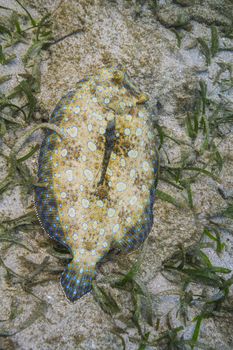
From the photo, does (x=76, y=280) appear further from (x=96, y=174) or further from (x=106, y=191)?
(x=96, y=174)

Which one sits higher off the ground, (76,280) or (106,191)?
(106,191)

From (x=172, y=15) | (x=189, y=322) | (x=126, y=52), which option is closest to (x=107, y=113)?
(x=126, y=52)

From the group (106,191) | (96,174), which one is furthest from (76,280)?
(96,174)

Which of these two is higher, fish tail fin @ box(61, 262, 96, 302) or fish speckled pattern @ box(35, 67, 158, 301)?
fish speckled pattern @ box(35, 67, 158, 301)

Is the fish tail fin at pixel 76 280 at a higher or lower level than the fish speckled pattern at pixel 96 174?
lower

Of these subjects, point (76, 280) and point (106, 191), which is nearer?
point (76, 280)

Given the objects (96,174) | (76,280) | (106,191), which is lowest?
(76,280)
